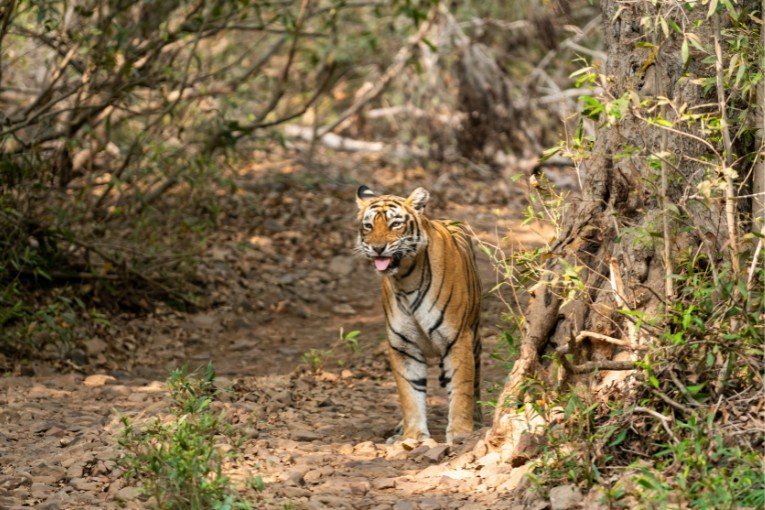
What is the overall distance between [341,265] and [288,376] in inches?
138

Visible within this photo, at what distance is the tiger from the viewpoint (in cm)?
619

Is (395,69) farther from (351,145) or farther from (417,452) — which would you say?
(417,452)

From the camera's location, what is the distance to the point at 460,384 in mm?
6184

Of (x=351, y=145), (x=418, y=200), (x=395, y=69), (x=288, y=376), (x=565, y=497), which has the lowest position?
(x=565, y=497)

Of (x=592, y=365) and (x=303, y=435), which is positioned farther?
(x=303, y=435)

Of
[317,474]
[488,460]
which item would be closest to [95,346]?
[317,474]

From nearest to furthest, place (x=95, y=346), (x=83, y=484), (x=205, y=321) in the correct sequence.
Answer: (x=83, y=484) → (x=95, y=346) → (x=205, y=321)

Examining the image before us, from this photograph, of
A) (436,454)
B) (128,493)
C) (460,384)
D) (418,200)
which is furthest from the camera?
(418,200)

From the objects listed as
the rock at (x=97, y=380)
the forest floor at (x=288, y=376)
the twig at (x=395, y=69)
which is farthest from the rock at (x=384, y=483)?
the twig at (x=395, y=69)

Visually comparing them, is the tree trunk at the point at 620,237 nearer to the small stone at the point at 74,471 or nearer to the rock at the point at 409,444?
the rock at the point at 409,444

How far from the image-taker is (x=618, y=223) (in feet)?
16.9

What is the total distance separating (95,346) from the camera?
8.11m

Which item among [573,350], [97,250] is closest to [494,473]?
[573,350]

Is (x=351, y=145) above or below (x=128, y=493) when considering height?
above
